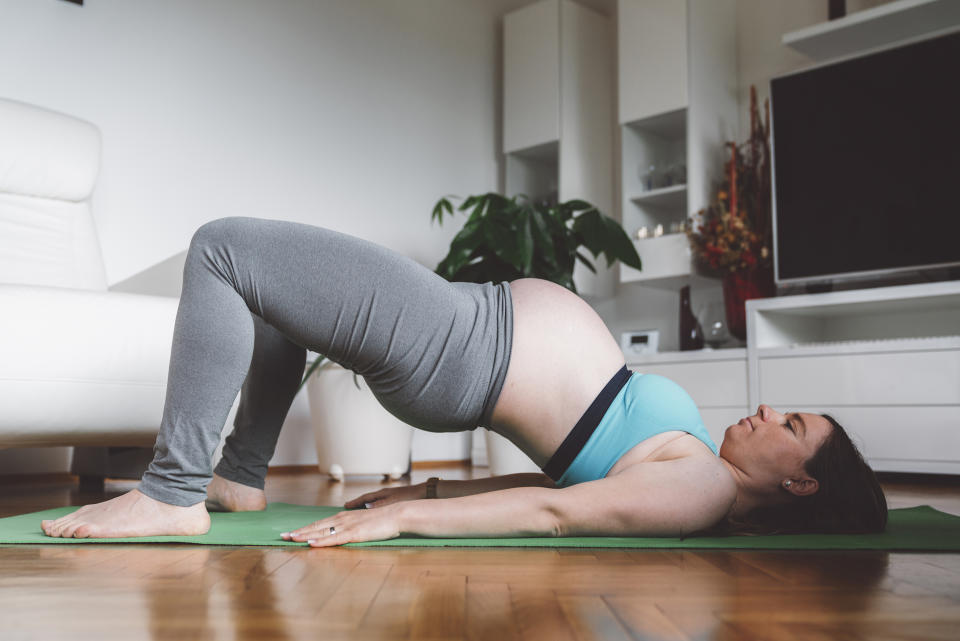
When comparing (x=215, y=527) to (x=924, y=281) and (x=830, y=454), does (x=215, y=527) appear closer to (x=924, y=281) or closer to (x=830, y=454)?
(x=830, y=454)

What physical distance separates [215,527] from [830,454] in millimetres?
928

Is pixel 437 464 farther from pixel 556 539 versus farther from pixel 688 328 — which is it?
pixel 556 539

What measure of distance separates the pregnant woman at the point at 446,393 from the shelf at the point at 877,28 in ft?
8.12

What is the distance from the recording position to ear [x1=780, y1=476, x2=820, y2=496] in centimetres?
127

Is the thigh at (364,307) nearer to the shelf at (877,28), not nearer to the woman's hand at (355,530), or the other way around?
the woman's hand at (355,530)

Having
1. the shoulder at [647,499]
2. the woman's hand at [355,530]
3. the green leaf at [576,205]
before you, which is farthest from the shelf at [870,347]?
the woman's hand at [355,530]

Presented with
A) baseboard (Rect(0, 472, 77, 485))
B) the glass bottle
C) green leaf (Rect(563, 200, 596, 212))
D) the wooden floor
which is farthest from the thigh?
the glass bottle

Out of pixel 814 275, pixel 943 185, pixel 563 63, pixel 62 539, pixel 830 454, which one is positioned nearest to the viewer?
pixel 62 539

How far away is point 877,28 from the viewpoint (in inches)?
127

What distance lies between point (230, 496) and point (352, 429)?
139cm

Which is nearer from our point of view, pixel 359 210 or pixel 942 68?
pixel 942 68

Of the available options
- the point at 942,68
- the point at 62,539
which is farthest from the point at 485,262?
the point at 62,539

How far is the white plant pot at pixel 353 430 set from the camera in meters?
2.89

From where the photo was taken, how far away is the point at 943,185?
3.03m
